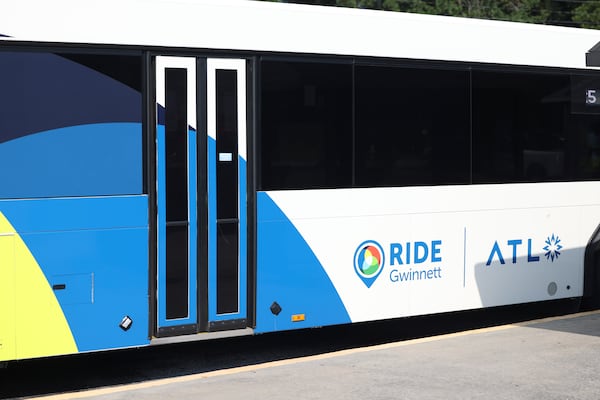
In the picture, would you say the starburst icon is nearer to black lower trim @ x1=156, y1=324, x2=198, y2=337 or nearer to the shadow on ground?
the shadow on ground

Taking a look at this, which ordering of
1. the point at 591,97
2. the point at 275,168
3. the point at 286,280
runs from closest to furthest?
the point at 275,168, the point at 286,280, the point at 591,97

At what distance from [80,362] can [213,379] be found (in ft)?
7.32

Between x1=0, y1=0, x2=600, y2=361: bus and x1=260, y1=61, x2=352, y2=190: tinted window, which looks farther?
x1=260, y1=61, x2=352, y2=190: tinted window

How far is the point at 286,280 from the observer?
814cm

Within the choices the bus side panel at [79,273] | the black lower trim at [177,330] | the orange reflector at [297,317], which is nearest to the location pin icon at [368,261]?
the orange reflector at [297,317]

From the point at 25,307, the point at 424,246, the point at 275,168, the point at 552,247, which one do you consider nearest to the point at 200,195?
the point at 275,168

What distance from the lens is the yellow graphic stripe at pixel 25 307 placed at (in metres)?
6.95

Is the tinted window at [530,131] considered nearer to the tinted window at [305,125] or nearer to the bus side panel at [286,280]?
the tinted window at [305,125]

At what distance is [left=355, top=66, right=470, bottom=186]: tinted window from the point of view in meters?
8.54

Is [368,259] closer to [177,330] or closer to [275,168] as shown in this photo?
[275,168]

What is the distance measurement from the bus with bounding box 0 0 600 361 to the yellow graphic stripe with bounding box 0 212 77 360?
2cm

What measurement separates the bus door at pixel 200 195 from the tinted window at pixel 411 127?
1.28 m

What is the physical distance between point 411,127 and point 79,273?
3.46m

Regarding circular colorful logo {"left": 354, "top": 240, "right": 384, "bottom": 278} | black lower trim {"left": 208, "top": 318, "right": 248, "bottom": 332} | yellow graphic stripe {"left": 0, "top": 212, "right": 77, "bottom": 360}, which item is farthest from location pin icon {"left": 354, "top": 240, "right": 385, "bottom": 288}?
yellow graphic stripe {"left": 0, "top": 212, "right": 77, "bottom": 360}
